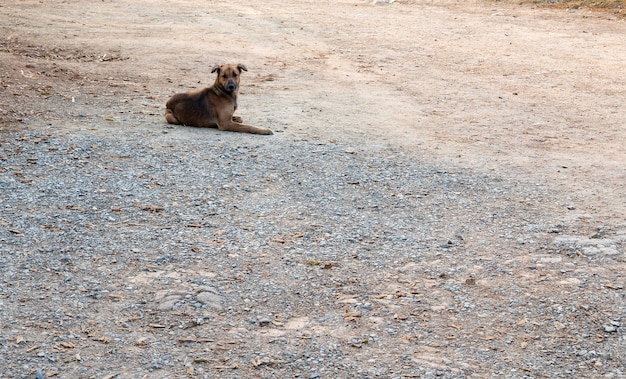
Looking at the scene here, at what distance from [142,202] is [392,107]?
5.10 meters

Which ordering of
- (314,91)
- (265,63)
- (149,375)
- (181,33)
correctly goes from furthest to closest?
1. (181,33)
2. (265,63)
3. (314,91)
4. (149,375)

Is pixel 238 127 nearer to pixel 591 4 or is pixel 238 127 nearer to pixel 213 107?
pixel 213 107

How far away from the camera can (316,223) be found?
7.12m

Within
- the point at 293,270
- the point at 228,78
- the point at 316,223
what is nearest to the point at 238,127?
the point at 228,78

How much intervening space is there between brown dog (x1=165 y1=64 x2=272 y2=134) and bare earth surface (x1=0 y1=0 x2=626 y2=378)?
0.18 meters

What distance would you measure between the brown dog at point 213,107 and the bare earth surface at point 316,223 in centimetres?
18

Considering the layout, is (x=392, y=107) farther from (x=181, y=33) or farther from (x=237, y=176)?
(x=181, y=33)

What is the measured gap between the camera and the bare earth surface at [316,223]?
5121 mm

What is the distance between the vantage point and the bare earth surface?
16.8 feet

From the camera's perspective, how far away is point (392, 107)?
11633 millimetres

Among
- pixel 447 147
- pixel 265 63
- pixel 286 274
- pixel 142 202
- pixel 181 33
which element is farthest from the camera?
pixel 181 33

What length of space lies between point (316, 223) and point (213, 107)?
363 cm

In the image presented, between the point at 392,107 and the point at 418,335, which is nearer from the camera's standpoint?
the point at 418,335

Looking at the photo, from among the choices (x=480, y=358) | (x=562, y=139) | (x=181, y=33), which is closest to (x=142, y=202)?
(x=480, y=358)
